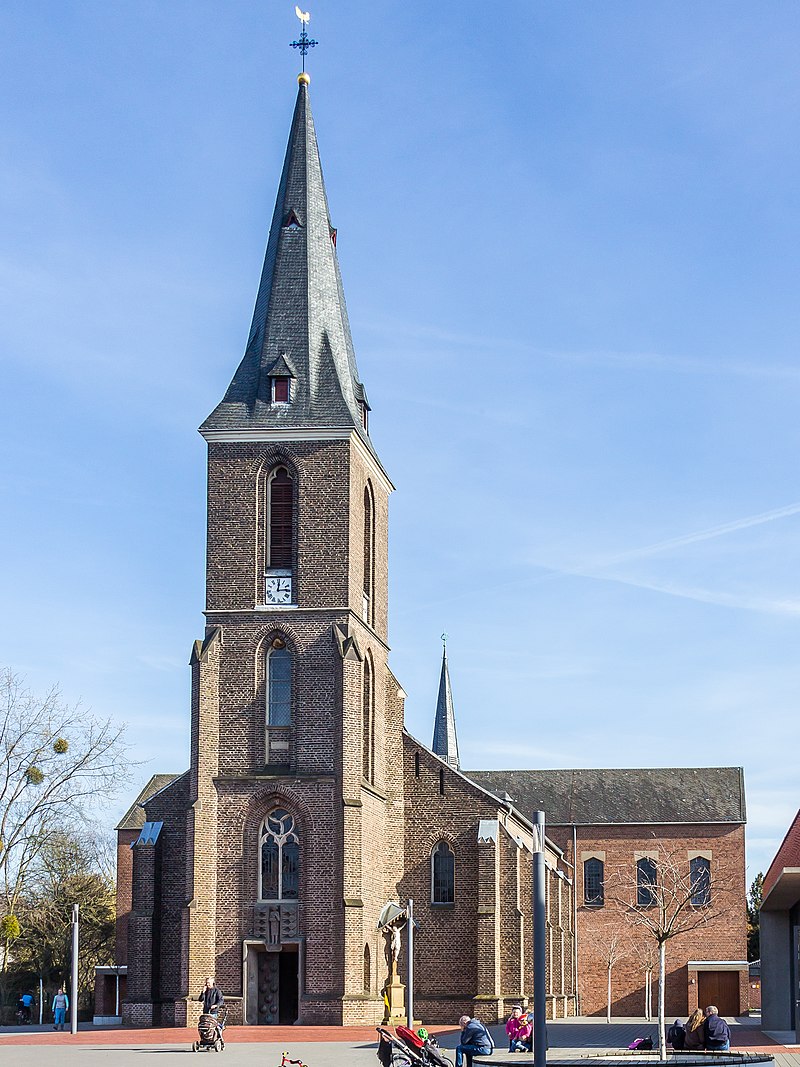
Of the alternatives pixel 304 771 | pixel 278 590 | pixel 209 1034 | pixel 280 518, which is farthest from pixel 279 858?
pixel 209 1034

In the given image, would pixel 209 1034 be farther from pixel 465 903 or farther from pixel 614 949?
Answer: pixel 614 949

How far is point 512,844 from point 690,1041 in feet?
71.3

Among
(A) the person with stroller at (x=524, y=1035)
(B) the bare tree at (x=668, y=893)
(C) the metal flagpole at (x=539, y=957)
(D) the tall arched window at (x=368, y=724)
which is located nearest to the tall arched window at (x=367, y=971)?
(D) the tall arched window at (x=368, y=724)

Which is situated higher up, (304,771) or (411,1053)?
(304,771)

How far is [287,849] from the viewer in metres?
44.5

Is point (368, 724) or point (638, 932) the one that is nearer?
point (368, 724)

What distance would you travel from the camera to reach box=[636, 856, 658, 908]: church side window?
73062 mm

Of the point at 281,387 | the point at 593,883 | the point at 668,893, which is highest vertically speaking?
the point at 281,387

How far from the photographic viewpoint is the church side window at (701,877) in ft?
236

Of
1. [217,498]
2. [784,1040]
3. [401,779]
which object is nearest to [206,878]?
[401,779]

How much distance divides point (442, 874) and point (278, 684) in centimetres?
853

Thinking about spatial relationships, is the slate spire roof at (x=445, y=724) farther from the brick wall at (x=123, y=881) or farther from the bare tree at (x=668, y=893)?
the brick wall at (x=123, y=881)

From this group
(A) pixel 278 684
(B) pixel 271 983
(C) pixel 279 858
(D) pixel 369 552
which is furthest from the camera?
(D) pixel 369 552

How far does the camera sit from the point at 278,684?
150 ft
